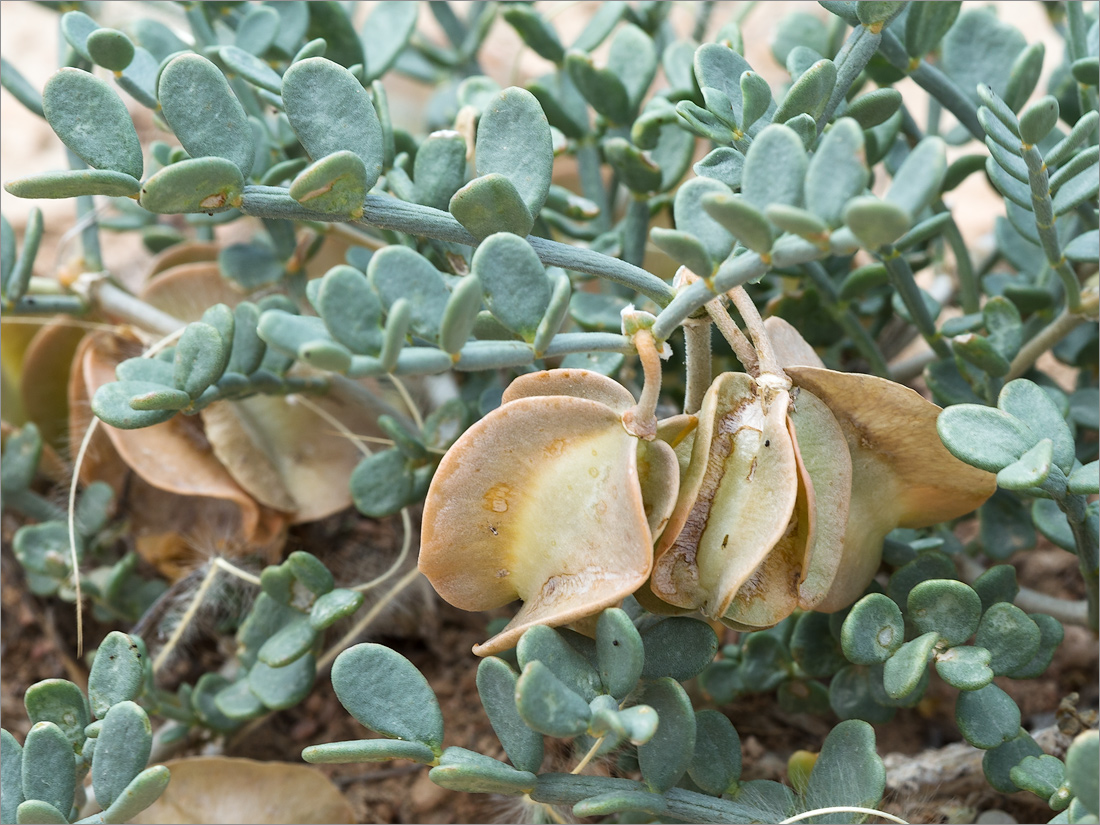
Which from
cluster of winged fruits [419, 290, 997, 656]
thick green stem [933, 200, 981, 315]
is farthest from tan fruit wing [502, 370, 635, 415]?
thick green stem [933, 200, 981, 315]

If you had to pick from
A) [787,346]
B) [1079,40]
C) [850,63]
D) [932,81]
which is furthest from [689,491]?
[1079,40]

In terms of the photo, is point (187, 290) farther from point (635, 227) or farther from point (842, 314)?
point (842, 314)

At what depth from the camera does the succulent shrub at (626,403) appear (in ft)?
2.11

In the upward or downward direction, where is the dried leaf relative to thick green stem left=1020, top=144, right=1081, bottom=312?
downward

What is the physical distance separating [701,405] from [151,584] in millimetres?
779

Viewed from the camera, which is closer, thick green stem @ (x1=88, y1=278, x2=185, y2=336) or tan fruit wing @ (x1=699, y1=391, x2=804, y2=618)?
tan fruit wing @ (x1=699, y1=391, x2=804, y2=618)

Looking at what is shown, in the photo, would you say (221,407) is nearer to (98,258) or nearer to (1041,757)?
(98,258)

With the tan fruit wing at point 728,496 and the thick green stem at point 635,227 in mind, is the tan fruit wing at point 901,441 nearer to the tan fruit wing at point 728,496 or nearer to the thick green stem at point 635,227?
the tan fruit wing at point 728,496

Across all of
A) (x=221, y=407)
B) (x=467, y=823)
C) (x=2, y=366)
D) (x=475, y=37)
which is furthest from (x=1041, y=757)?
(x=2, y=366)

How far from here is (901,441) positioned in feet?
2.57

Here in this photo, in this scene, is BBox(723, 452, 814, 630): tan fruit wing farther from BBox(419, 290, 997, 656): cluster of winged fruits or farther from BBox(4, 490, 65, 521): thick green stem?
BBox(4, 490, 65, 521): thick green stem

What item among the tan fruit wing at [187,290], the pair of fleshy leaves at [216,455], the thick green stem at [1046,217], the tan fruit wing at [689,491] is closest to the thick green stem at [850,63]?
the thick green stem at [1046,217]

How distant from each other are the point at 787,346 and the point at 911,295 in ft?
0.88

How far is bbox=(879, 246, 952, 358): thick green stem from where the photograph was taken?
95cm
